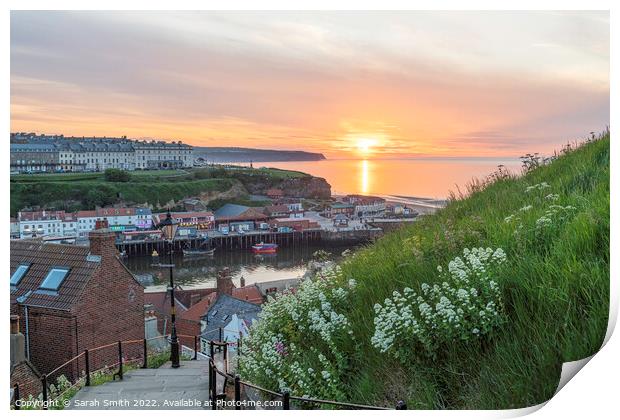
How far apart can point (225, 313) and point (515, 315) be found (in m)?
2.33

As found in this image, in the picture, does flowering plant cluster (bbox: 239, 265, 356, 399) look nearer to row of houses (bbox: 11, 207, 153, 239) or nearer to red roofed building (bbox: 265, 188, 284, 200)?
red roofed building (bbox: 265, 188, 284, 200)

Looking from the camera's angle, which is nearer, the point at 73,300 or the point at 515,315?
the point at 515,315

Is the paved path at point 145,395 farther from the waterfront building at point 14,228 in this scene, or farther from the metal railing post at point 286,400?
the waterfront building at point 14,228

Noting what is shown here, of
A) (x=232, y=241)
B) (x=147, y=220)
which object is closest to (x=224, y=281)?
(x=232, y=241)

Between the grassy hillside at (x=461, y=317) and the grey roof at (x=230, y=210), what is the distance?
891mm

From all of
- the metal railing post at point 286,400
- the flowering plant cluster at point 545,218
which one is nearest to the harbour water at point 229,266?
the metal railing post at point 286,400

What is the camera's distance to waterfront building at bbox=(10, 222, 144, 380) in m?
3.65

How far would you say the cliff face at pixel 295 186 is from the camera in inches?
177

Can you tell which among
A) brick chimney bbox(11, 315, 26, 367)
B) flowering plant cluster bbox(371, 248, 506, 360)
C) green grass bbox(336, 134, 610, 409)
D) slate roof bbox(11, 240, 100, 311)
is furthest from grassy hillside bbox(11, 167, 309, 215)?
flowering plant cluster bbox(371, 248, 506, 360)

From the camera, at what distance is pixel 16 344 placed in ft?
11.5

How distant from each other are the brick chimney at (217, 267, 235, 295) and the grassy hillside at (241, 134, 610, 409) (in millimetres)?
594

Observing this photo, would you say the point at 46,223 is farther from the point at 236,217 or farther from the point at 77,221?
the point at 236,217
